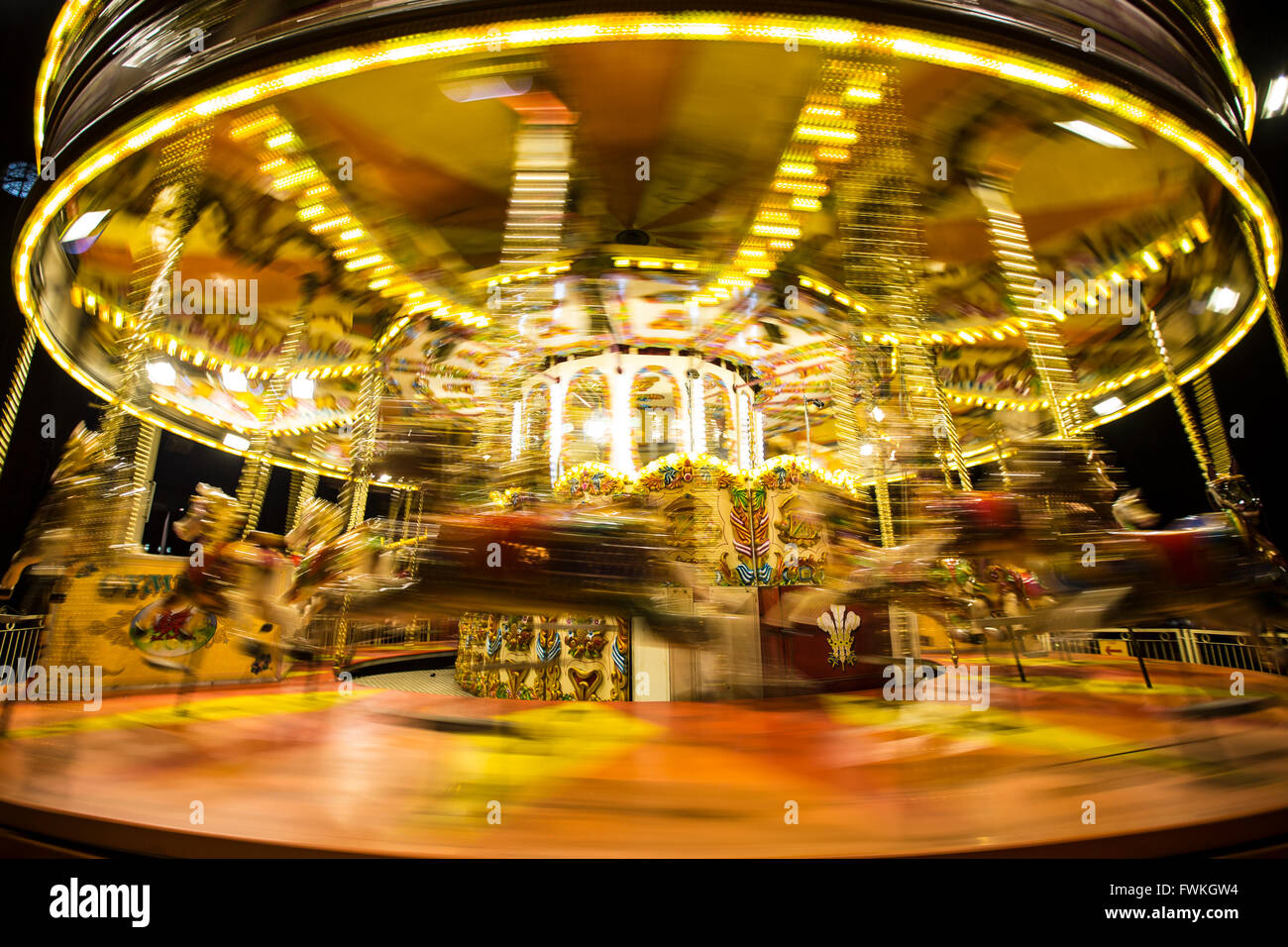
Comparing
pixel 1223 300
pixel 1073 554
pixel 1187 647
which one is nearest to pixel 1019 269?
pixel 1223 300

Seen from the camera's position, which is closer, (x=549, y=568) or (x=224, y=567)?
(x=549, y=568)

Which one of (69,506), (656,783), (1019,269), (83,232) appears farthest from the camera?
(1019,269)

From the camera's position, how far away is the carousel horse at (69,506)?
10.2 feet

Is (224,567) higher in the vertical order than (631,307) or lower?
lower

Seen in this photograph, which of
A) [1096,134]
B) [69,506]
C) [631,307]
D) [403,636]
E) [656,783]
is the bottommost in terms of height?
[403,636]

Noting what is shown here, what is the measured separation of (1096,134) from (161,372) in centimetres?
752

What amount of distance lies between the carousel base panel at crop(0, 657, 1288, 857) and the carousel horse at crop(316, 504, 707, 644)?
57cm

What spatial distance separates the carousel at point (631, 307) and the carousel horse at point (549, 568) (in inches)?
0.6

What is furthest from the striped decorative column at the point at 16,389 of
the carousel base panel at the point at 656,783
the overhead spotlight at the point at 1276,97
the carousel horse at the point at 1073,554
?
the overhead spotlight at the point at 1276,97

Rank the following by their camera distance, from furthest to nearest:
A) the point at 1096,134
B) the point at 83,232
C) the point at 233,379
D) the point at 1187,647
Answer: the point at 1187,647 → the point at 233,379 → the point at 83,232 → the point at 1096,134

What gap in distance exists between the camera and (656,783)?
6.24 ft

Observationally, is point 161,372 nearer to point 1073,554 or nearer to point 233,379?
point 233,379

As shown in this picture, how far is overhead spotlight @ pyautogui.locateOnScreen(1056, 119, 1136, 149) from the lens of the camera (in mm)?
2855
